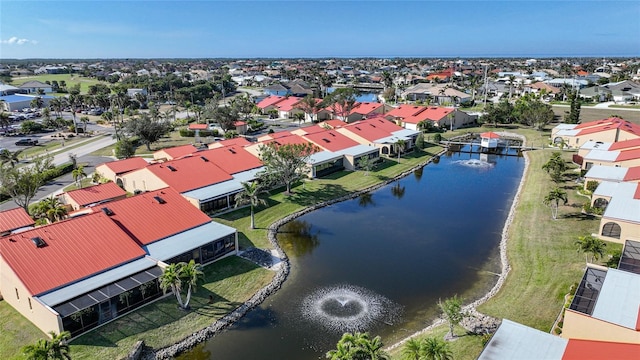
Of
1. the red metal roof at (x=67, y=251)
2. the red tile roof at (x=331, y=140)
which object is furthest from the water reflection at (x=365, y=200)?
the red metal roof at (x=67, y=251)

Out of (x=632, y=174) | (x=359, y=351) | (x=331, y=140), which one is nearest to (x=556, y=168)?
(x=632, y=174)

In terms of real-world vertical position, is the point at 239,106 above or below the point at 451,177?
above

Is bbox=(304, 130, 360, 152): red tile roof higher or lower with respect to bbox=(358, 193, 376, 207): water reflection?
higher

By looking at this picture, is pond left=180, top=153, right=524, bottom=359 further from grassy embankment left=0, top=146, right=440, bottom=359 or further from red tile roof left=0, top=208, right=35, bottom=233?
red tile roof left=0, top=208, right=35, bottom=233

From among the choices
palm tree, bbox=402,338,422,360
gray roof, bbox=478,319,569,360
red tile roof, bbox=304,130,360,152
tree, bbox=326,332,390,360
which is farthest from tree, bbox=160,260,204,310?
red tile roof, bbox=304,130,360,152

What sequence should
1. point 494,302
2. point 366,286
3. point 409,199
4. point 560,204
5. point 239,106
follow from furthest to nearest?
point 239,106 < point 409,199 < point 560,204 < point 366,286 < point 494,302

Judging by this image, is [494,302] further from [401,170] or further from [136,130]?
[136,130]

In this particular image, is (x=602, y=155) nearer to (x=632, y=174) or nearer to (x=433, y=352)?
(x=632, y=174)

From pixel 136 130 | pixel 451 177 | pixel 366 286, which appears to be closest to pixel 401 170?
pixel 451 177
